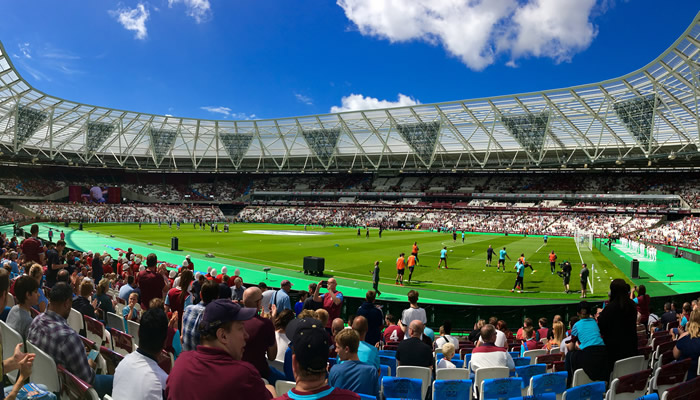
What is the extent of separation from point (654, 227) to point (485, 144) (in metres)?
28.1

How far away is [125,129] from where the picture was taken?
3007 inches

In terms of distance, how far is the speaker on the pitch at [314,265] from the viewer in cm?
2284

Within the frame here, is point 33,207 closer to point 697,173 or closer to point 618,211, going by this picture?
point 618,211

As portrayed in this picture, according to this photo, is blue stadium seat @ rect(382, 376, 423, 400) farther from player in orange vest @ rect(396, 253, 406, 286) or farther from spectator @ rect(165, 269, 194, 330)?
player in orange vest @ rect(396, 253, 406, 286)

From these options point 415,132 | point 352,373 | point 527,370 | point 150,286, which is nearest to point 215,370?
point 352,373

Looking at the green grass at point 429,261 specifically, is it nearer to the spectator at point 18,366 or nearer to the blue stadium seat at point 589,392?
the blue stadium seat at point 589,392

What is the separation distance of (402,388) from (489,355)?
5.38 feet

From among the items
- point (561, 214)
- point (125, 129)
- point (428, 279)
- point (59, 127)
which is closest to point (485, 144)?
point (561, 214)

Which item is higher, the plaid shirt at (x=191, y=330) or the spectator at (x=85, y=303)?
the plaid shirt at (x=191, y=330)

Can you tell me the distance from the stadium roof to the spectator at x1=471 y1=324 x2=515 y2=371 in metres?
41.2

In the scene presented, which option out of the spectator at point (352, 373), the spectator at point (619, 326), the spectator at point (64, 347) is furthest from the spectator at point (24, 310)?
the spectator at point (619, 326)

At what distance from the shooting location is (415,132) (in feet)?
234

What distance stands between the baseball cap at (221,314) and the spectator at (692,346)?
6041 millimetres

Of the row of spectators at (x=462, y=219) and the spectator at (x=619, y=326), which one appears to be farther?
the row of spectators at (x=462, y=219)
